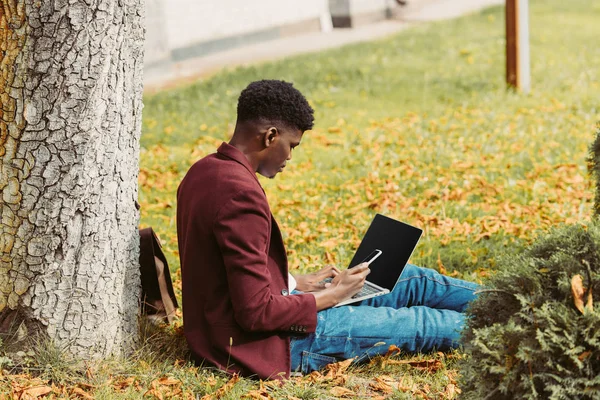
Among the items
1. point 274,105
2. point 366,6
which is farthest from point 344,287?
point 366,6

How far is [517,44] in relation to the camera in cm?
959

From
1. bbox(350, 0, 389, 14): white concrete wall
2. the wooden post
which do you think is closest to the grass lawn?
the wooden post

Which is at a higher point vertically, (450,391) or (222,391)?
(222,391)

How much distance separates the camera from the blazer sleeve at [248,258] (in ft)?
9.80

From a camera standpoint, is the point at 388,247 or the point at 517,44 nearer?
the point at 388,247

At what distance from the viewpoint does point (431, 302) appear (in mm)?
3820

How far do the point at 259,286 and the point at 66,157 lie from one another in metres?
0.94

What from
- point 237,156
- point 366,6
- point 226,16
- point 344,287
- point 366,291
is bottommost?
point 366,6

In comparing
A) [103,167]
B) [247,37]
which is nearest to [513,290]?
[103,167]

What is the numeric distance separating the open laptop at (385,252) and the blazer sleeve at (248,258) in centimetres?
Answer: 48

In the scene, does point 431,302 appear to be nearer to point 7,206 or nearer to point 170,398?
point 170,398

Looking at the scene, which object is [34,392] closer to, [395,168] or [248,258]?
[248,258]

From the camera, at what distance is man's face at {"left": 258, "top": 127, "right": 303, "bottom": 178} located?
3.20m

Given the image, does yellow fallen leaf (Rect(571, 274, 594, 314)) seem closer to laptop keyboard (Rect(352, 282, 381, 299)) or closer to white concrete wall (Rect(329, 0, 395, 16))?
laptop keyboard (Rect(352, 282, 381, 299))
